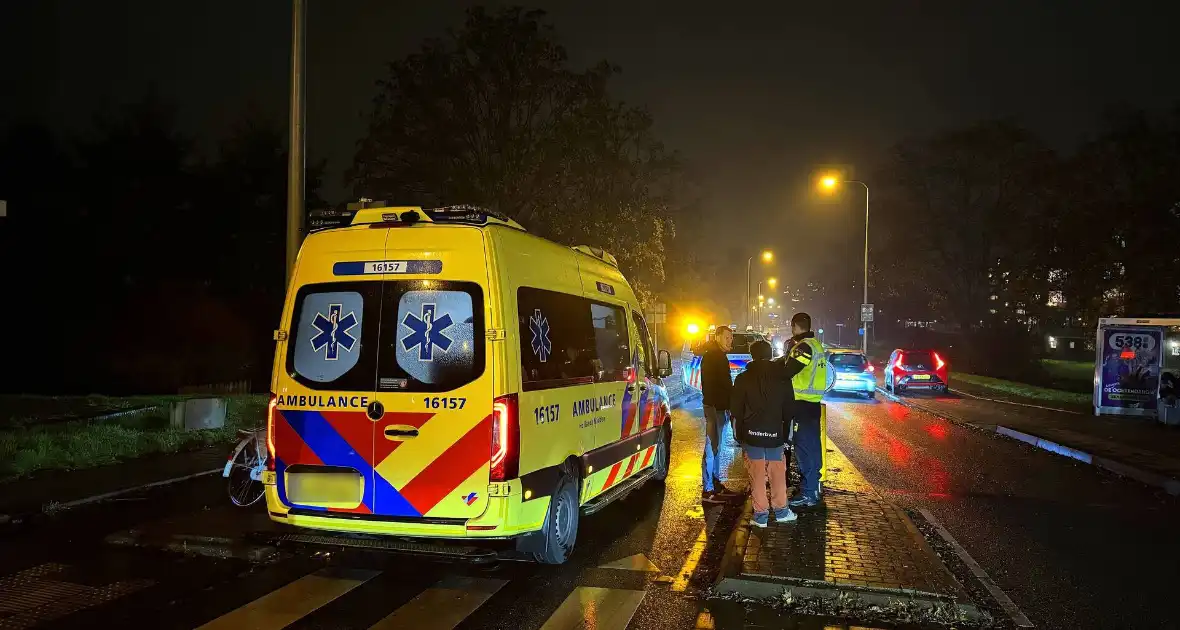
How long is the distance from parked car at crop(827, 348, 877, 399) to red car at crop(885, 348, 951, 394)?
188 cm

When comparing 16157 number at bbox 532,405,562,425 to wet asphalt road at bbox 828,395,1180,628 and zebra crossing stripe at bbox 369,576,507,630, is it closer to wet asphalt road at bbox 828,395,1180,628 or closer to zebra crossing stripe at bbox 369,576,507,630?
zebra crossing stripe at bbox 369,576,507,630

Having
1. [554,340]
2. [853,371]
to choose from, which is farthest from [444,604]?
[853,371]

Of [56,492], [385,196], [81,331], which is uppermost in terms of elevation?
[385,196]

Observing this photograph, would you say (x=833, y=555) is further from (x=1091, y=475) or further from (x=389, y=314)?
(x=1091, y=475)

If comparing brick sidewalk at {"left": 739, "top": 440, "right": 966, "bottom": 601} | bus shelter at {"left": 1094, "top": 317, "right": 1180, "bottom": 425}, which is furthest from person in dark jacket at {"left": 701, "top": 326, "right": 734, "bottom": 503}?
bus shelter at {"left": 1094, "top": 317, "right": 1180, "bottom": 425}

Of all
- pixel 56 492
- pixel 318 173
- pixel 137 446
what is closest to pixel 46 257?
pixel 318 173

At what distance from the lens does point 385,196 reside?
2470 cm

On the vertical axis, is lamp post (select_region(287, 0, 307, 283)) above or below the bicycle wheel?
above

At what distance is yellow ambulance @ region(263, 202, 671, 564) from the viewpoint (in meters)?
5.89

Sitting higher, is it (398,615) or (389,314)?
(389,314)

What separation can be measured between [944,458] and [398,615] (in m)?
10.4

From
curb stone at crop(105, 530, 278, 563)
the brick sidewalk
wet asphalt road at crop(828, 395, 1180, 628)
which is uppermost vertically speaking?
the brick sidewalk

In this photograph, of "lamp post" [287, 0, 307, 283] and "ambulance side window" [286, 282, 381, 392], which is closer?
"ambulance side window" [286, 282, 381, 392]

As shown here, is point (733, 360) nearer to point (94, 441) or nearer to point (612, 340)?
point (612, 340)
